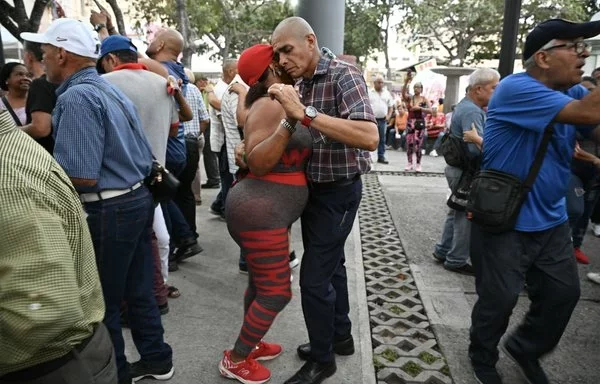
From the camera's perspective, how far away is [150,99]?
3314mm

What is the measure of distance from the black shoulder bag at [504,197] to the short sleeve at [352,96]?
82 cm

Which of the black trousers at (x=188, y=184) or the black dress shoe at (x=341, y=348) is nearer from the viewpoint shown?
the black dress shoe at (x=341, y=348)

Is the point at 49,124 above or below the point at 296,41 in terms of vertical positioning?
below

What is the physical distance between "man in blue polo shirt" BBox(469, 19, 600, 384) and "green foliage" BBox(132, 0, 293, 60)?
23.2 meters

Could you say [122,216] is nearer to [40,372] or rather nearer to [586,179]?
[40,372]

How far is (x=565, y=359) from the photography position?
317cm

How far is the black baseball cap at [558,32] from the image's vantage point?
235 cm

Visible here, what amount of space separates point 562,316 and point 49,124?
10.1 feet

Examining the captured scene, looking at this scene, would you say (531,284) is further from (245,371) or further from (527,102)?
(245,371)

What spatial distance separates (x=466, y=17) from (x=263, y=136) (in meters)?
29.0

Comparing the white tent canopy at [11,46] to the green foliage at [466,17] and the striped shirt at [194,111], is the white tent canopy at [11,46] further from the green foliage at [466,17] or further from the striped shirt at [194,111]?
the green foliage at [466,17]

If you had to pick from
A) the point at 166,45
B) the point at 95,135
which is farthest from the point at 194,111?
the point at 95,135

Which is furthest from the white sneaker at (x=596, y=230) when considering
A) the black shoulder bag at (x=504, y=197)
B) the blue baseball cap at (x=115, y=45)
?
the blue baseball cap at (x=115, y=45)

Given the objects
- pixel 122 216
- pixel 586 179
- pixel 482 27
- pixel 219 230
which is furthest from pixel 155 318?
pixel 482 27
